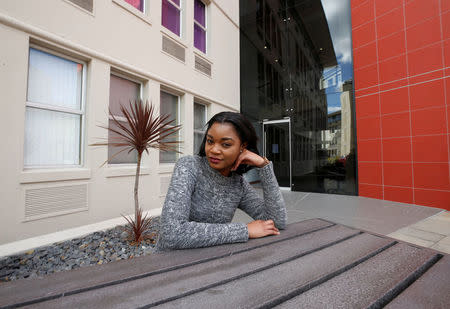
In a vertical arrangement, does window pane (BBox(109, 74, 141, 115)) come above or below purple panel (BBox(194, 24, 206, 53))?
below

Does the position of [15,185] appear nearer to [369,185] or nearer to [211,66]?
[211,66]

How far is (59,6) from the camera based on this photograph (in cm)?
286

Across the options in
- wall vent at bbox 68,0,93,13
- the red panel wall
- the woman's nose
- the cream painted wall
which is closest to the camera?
the woman's nose

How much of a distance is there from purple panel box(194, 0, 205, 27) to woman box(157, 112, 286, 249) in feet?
18.8

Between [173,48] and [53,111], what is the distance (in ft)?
8.71

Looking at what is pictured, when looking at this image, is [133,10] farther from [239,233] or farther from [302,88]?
[302,88]

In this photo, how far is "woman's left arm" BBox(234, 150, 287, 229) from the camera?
3.51ft

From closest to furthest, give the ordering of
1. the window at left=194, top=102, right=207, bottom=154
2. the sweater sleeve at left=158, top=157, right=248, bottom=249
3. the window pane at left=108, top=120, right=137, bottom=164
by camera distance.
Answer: the sweater sleeve at left=158, top=157, right=248, bottom=249
the window pane at left=108, top=120, right=137, bottom=164
the window at left=194, top=102, right=207, bottom=154

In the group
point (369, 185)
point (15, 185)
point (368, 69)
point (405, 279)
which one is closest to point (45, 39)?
point (15, 185)

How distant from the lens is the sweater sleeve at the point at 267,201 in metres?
1.07

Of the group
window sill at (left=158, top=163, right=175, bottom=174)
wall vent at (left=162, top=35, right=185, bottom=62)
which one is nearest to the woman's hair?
window sill at (left=158, top=163, right=175, bottom=174)

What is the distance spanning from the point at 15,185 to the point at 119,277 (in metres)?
2.89

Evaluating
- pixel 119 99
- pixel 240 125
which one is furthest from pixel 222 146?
pixel 119 99

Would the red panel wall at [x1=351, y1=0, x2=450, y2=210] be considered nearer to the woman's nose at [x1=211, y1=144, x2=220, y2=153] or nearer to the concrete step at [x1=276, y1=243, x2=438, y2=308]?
the concrete step at [x1=276, y1=243, x2=438, y2=308]
